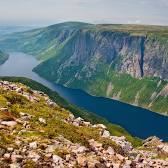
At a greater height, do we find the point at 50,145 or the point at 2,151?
the point at 2,151

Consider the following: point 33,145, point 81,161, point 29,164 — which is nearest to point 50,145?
point 33,145

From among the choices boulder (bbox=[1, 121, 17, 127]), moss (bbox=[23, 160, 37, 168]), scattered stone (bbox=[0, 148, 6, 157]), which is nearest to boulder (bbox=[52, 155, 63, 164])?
moss (bbox=[23, 160, 37, 168])

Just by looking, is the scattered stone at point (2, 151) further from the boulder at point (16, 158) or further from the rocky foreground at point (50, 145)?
the boulder at point (16, 158)

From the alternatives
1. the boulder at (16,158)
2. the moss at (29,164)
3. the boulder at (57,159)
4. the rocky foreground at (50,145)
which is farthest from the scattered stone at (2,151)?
the boulder at (57,159)

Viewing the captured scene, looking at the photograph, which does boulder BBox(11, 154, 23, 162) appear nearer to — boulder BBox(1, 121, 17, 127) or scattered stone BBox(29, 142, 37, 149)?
scattered stone BBox(29, 142, 37, 149)

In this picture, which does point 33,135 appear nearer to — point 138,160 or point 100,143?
point 100,143

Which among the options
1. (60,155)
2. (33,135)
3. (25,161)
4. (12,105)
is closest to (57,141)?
(33,135)

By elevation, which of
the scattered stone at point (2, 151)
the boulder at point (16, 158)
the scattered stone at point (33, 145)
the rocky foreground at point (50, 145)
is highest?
the scattered stone at point (2, 151)

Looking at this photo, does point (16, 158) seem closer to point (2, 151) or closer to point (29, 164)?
point (29, 164)

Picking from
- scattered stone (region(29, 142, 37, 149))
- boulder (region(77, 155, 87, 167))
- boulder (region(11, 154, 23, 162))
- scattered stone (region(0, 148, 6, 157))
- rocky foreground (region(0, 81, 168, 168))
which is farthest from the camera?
scattered stone (region(29, 142, 37, 149))

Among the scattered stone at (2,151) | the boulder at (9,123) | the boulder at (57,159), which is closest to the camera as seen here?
the scattered stone at (2,151)

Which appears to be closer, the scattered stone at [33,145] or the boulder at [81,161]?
the boulder at [81,161]
